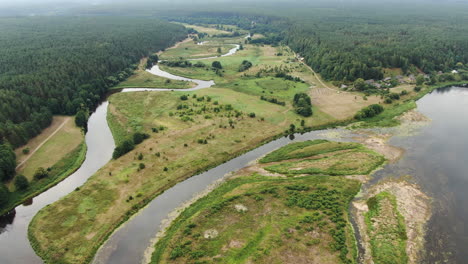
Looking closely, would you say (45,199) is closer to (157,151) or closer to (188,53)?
(157,151)

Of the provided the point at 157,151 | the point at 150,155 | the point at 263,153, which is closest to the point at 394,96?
the point at 263,153

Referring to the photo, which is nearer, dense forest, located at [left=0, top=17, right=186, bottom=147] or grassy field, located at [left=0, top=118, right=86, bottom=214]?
grassy field, located at [left=0, top=118, right=86, bottom=214]

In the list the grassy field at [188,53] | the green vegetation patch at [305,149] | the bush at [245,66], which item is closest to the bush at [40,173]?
the green vegetation patch at [305,149]

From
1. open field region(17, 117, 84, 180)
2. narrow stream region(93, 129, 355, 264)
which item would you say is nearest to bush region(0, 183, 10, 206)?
open field region(17, 117, 84, 180)

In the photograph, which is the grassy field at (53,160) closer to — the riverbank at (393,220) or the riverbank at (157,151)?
the riverbank at (157,151)

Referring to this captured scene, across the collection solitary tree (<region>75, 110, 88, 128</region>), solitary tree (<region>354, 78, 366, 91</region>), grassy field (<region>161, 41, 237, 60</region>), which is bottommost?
solitary tree (<region>75, 110, 88, 128</region>)

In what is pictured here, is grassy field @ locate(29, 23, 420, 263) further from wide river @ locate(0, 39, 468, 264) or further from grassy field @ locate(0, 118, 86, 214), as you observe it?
grassy field @ locate(0, 118, 86, 214)

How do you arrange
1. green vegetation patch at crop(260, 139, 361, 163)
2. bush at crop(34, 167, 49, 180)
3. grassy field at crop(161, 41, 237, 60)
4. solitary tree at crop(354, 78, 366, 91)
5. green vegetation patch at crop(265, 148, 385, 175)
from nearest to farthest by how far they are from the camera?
bush at crop(34, 167, 49, 180) → green vegetation patch at crop(265, 148, 385, 175) → green vegetation patch at crop(260, 139, 361, 163) → solitary tree at crop(354, 78, 366, 91) → grassy field at crop(161, 41, 237, 60)
